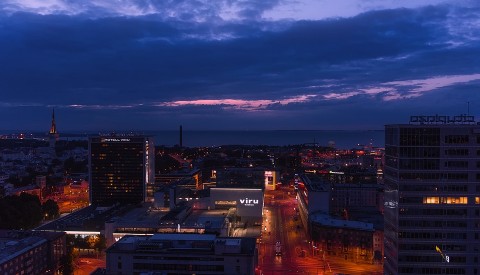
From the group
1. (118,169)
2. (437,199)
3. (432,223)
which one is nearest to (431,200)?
(437,199)

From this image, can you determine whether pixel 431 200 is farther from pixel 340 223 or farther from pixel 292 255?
pixel 292 255

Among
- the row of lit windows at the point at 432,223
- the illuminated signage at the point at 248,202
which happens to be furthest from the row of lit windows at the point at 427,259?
the illuminated signage at the point at 248,202

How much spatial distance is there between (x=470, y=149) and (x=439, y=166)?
2.15 m

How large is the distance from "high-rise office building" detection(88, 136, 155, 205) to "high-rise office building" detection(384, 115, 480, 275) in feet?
181

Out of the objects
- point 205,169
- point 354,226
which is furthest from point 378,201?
point 205,169

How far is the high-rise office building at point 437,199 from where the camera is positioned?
1172 inches

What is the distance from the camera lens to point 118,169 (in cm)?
7925

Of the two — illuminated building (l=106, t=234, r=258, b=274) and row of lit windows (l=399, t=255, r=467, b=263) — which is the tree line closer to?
illuminated building (l=106, t=234, r=258, b=274)

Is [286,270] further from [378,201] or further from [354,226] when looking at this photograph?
[378,201]

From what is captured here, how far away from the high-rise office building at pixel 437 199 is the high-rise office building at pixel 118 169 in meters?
55.1

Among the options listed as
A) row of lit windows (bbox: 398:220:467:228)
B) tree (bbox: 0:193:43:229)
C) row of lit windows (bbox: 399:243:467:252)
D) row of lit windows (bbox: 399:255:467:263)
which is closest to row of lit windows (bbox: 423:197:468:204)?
row of lit windows (bbox: 398:220:467:228)

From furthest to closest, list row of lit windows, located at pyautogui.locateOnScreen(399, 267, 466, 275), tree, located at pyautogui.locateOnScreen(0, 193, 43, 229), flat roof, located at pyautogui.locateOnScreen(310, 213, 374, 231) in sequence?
tree, located at pyautogui.locateOnScreen(0, 193, 43, 229)
flat roof, located at pyautogui.locateOnScreen(310, 213, 374, 231)
row of lit windows, located at pyautogui.locateOnScreen(399, 267, 466, 275)

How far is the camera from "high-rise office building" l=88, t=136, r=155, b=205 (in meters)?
78.6

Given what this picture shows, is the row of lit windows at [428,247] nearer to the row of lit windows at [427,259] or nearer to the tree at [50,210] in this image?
the row of lit windows at [427,259]
